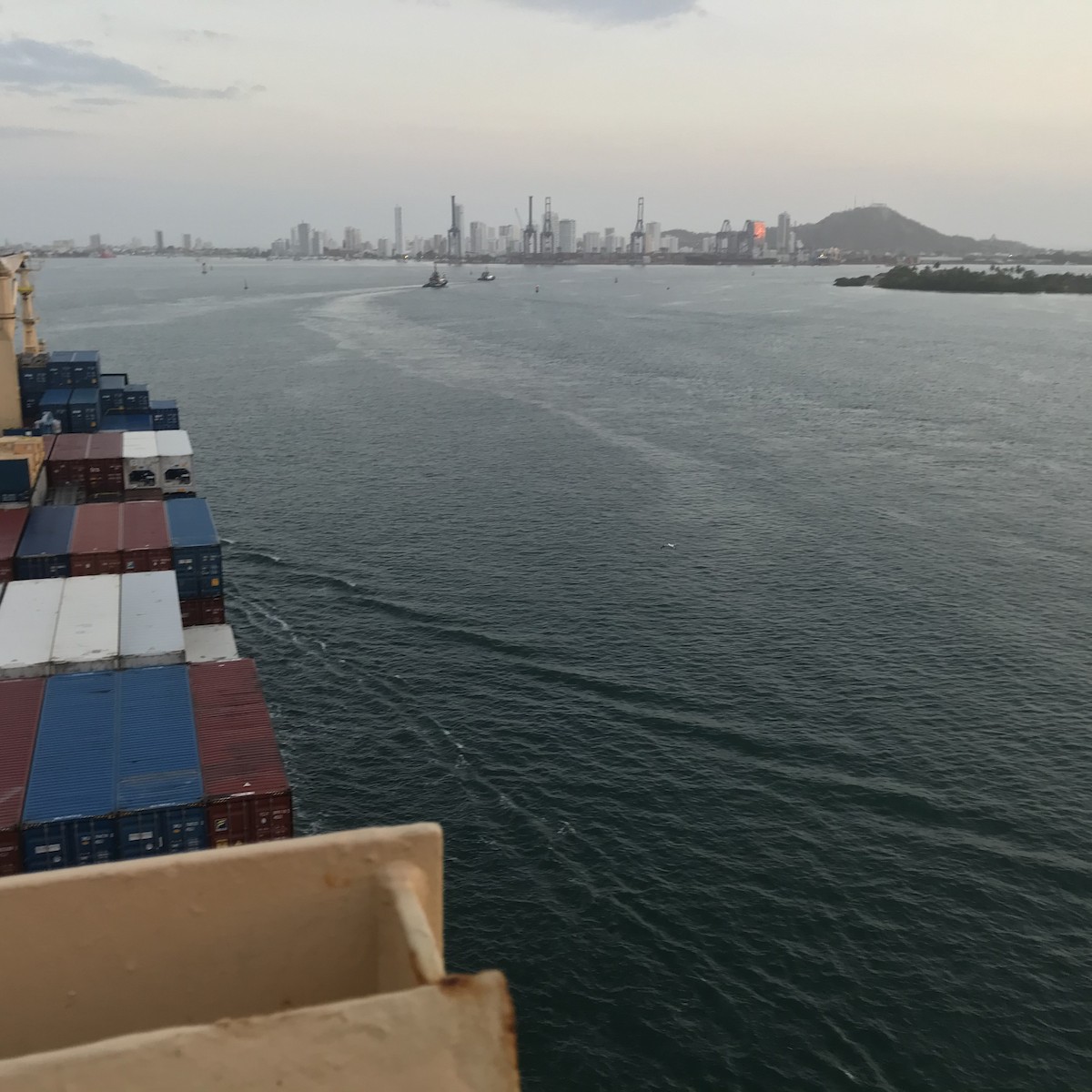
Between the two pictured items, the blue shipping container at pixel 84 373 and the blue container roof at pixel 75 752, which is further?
the blue shipping container at pixel 84 373

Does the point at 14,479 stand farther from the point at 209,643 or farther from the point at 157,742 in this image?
the point at 157,742

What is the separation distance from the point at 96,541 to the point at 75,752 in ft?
→ 51.6

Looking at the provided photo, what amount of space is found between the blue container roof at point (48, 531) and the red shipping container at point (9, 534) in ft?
0.69

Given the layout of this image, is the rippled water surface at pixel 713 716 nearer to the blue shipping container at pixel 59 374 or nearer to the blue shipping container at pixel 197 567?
the blue shipping container at pixel 197 567

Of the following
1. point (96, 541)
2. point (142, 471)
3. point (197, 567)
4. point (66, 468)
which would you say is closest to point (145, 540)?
point (96, 541)

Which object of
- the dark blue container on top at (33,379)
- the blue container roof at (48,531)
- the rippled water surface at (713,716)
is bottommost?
the rippled water surface at (713,716)

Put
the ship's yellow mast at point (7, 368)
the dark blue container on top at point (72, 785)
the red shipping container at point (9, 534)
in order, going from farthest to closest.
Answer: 1. the ship's yellow mast at point (7, 368)
2. the red shipping container at point (9, 534)
3. the dark blue container on top at point (72, 785)

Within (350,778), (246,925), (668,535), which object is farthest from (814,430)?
(246,925)

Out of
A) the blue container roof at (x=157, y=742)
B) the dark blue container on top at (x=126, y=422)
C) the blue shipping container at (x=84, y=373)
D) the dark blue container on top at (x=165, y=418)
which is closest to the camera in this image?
the blue container roof at (x=157, y=742)

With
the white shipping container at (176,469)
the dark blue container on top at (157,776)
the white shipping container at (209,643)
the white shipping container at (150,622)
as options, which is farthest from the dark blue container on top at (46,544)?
the dark blue container on top at (157,776)

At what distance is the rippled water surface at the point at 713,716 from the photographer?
92.4 ft

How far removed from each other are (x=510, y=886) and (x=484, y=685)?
42.3ft

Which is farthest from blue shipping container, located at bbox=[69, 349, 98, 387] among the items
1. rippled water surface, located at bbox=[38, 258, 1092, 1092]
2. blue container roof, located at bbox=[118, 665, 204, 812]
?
blue container roof, located at bbox=[118, 665, 204, 812]

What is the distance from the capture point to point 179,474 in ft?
169
